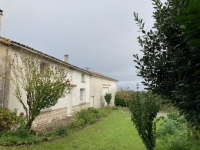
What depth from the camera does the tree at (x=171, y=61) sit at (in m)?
2.23

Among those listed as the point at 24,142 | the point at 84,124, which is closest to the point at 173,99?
the point at 24,142

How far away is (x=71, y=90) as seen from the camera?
18656 mm

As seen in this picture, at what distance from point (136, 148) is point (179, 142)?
201 centimetres

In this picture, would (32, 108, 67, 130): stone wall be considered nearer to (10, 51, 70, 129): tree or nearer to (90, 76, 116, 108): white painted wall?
(10, 51, 70, 129): tree

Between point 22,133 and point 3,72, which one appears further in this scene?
point 3,72

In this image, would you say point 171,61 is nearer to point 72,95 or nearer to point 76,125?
point 76,125

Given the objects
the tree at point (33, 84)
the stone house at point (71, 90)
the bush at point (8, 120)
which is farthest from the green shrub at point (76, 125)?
the bush at point (8, 120)

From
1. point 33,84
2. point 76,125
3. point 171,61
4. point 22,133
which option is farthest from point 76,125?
point 171,61

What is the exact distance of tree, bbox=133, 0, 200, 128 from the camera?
223 cm

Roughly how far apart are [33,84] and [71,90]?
9.07m

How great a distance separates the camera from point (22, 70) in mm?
10680

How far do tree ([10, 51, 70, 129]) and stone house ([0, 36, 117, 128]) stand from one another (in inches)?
16.3

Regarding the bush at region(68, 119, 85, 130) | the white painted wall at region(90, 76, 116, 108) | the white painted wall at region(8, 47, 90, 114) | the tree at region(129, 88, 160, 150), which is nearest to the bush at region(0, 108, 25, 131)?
the white painted wall at region(8, 47, 90, 114)

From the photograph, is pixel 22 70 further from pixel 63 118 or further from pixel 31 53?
pixel 63 118
